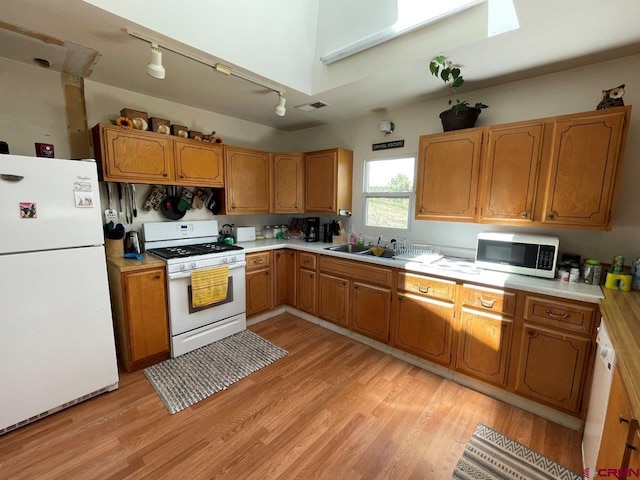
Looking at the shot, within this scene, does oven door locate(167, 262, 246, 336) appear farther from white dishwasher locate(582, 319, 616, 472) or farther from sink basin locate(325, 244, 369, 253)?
white dishwasher locate(582, 319, 616, 472)

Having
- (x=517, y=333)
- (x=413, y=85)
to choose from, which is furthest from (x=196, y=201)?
(x=517, y=333)

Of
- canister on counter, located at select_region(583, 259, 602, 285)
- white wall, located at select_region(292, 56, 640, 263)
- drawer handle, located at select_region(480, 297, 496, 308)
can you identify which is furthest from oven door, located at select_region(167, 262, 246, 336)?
canister on counter, located at select_region(583, 259, 602, 285)

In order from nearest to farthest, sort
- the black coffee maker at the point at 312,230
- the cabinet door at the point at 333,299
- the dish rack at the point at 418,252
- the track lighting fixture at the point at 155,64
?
the track lighting fixture at the point at 155,64, the dish rack at the point at 418,252, the cabinet door at the point at 333,299, the black coffee maker at the point at 312,230

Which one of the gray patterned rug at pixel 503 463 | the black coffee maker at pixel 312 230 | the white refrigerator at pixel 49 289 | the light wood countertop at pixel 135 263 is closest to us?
the gray patterned rug at pixel 503 463

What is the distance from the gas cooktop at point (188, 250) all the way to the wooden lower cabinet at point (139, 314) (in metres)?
0.21

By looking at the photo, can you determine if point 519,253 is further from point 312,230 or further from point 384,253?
point 312,230

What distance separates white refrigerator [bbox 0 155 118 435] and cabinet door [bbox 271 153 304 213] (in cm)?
198

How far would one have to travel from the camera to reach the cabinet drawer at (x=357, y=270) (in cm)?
260

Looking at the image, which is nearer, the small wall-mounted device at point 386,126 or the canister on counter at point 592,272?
the canister on counter at point 592,272

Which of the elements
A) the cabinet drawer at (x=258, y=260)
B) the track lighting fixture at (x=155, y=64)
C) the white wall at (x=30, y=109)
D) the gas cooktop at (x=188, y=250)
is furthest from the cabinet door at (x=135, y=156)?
the cabinet drawer at (x=258, y=260)

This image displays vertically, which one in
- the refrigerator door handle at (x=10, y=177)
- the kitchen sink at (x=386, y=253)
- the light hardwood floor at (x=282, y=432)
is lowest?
the light hardwood floor at (x=282, y=432)

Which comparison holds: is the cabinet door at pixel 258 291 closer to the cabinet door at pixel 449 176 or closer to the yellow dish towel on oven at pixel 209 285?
the yellow dish towel on oven at pixel 209 285

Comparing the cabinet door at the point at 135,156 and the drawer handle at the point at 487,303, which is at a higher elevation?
the cabinet door at the point at 135,156

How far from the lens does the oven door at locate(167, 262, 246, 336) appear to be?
2.48m
